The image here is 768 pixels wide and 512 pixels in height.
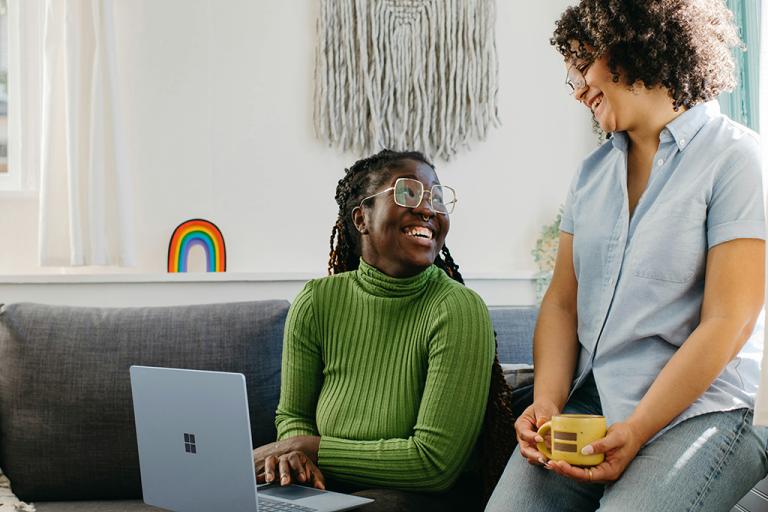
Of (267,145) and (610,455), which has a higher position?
(267,145)

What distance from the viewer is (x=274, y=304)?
2.11m

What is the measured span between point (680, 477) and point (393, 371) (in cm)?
56

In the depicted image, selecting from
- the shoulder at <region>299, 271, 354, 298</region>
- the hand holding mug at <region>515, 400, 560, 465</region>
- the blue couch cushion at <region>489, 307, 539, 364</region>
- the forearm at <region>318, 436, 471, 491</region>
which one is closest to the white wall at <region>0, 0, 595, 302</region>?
the blue couch cushion at <region>489, 307, 539, 364</region>

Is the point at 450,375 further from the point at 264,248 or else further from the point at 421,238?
the point at 264,248

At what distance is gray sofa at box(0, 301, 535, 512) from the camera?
1.96m

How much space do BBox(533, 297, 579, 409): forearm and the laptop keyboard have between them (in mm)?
451

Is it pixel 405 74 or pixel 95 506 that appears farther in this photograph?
pixel 405 74

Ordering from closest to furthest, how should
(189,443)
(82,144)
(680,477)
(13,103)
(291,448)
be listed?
(680,477), (189,443), (291,448), (82,144), (13,103)

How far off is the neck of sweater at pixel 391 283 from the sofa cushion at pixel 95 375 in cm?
45

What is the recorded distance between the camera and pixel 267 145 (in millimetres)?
2963

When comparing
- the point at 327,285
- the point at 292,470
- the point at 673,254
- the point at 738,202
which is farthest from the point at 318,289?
the point at 738,202

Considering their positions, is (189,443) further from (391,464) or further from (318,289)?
(318,289)

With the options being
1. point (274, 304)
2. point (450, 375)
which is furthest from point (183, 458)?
point (274, 304)

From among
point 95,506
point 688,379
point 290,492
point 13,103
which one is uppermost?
point 13,103
